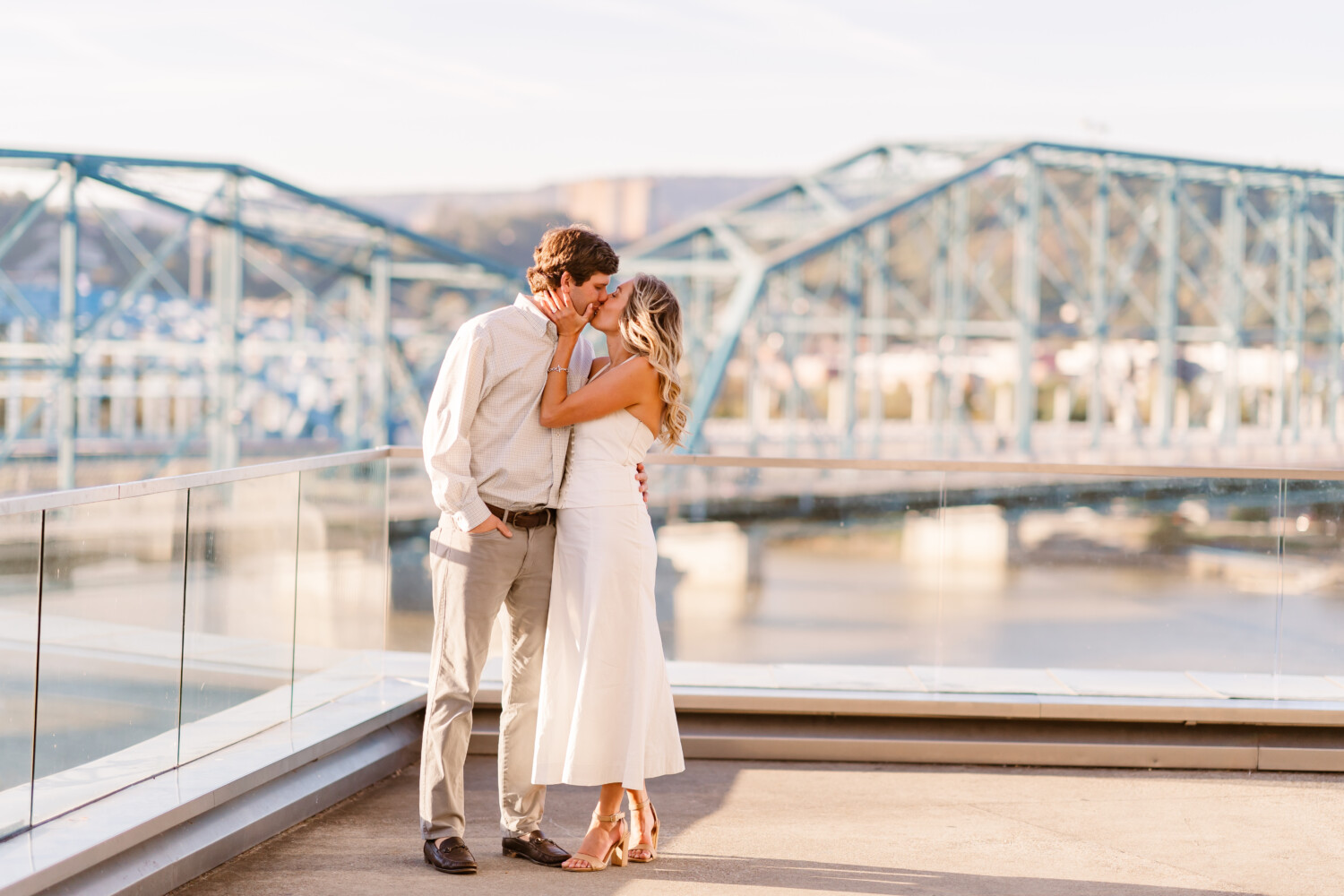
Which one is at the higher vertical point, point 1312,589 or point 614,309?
point 614,309

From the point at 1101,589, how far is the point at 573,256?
2473 mm

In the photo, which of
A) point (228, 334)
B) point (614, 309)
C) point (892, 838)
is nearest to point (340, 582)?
point (614, 309)

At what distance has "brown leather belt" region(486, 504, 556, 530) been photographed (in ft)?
10.3

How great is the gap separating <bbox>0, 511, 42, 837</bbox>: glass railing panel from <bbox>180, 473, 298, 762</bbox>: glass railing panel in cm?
58

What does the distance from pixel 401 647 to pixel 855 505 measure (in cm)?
169

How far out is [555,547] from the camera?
3.21 meters

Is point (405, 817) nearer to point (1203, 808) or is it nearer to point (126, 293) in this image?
point (1203, 808)

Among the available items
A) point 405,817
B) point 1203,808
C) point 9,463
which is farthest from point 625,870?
point 9,463

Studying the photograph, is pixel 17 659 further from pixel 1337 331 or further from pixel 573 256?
pixel 1337 331

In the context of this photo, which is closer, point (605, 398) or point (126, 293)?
point (605, 398)

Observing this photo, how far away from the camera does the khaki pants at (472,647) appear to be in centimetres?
311

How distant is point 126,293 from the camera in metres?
21.3

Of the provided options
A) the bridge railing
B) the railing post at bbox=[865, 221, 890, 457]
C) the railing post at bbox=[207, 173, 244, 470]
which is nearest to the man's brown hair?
the bridge railing

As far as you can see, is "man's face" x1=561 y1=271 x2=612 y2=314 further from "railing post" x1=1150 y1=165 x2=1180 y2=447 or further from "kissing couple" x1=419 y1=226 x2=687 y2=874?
"railing post" x1=1150 y1=165 x2=1180 y2=447
